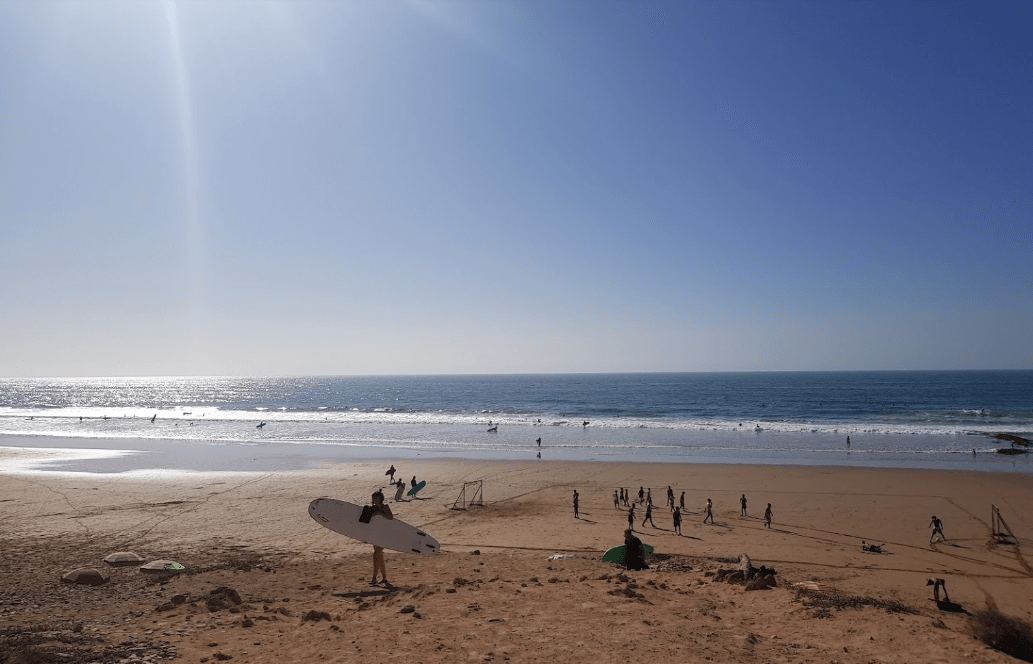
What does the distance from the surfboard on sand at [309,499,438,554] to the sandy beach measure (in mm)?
704

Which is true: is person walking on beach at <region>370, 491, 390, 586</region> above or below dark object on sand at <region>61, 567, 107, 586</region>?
above

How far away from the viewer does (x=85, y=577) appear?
12586mm

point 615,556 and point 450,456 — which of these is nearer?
point 615,556

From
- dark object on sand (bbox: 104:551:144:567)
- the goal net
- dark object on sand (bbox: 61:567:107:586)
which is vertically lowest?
the goal net

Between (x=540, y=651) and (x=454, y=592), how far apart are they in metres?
3.40

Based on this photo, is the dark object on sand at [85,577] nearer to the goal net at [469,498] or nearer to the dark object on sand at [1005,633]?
the goal net at [469,498]

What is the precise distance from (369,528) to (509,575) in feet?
11.6

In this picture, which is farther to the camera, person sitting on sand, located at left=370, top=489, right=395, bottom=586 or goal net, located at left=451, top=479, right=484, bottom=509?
goal net, located at left=451, top=479, right=484, bottom=509

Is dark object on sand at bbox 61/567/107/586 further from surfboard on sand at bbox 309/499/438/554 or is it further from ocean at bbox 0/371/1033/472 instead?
ocean at bbox 0/371/1033/472

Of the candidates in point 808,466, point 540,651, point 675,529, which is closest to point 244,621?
point 540,651

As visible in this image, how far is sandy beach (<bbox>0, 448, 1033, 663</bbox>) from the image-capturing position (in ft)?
29.1

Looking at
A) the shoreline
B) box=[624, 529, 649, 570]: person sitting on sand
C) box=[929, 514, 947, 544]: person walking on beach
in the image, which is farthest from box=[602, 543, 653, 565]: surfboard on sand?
the shoreline

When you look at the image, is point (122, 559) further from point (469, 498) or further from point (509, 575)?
point (469, 498)

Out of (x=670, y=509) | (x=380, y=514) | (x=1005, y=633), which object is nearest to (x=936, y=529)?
(x=670, y=509)
